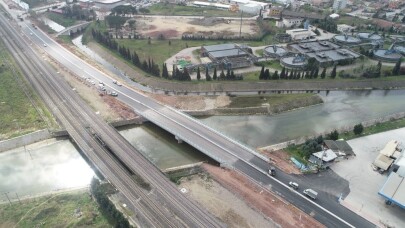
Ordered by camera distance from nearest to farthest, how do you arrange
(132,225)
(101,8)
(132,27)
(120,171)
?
(132,225), (120,171), (132,27), (101,8)

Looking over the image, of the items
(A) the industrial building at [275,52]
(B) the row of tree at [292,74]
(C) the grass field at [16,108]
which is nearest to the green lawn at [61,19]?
(C) the grass field at [16,108]

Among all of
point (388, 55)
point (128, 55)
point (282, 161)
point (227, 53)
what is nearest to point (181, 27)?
point (128, 55)

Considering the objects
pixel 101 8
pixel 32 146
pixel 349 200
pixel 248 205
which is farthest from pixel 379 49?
pixel 101 8

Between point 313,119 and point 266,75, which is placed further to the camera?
point 266,75

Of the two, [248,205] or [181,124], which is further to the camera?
[181,124]

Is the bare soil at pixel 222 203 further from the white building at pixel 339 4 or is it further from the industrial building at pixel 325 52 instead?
the white building at pixel 339 4

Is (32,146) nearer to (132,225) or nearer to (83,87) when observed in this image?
(83,87)

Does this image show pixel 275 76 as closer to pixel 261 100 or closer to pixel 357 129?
pixel 261 100

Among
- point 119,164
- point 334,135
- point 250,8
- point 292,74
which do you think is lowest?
point 119,164
